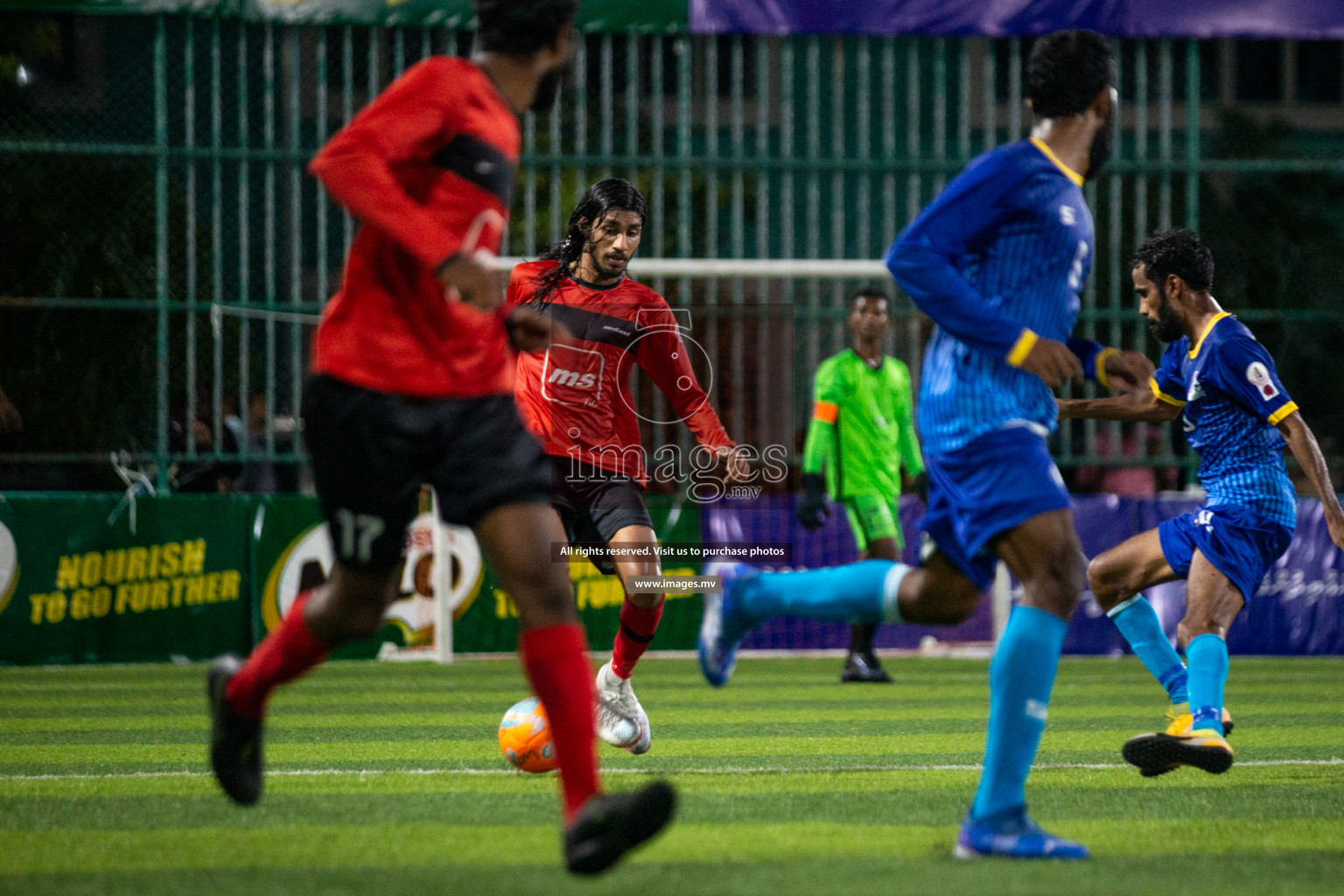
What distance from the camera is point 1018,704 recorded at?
4.23m

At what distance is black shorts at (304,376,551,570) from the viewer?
4043 mm

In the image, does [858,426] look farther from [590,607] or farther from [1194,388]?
[1194,388]

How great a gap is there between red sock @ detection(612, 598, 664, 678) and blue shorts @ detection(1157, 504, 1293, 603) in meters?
2.08

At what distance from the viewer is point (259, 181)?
18.0 meters

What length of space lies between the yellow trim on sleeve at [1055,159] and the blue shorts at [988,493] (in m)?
0.74

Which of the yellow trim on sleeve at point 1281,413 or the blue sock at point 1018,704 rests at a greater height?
the yellow trim on sleeve at point 1281,413

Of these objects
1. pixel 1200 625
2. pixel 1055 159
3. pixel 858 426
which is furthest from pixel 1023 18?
pixel 1055 159

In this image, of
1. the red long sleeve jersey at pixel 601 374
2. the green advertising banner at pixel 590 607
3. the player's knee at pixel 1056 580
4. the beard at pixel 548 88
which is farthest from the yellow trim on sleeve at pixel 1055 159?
the green advertising banner at pixel 590 607

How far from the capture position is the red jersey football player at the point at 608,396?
6520mm

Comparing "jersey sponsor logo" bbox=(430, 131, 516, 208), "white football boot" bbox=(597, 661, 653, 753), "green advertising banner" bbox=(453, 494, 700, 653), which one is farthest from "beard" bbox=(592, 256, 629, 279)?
"green advertising banner" bbox=(453, 494, 700, 653)

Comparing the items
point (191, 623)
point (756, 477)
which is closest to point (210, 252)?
point (191, 623)

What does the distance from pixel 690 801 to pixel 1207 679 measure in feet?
6.73

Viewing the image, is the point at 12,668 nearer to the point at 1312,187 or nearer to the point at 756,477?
the point at 756,477

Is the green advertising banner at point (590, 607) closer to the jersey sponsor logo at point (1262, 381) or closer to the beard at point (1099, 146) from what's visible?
the jersey sponsor logo at point (1262, 381)
